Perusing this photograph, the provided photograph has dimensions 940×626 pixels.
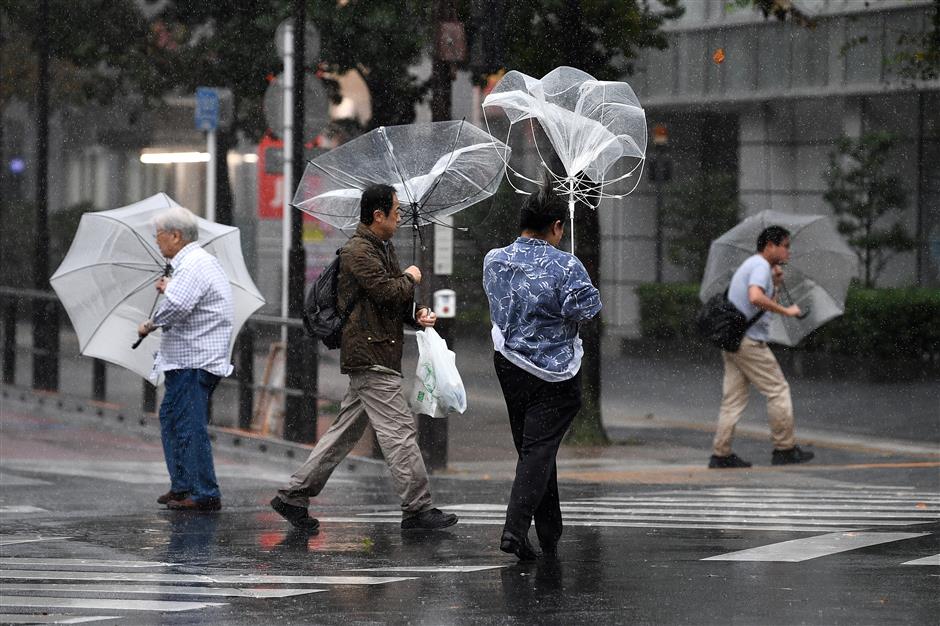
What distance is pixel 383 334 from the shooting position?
8688mm

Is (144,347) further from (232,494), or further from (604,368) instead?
(604,368)

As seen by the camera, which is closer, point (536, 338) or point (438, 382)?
point (536, 338)

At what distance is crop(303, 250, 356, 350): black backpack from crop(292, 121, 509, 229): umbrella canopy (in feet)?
1.59

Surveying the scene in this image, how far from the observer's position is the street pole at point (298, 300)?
43.9 feet

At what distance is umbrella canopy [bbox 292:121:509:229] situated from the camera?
29.2 ft

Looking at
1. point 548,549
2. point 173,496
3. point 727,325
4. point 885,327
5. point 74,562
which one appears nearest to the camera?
point 74,562

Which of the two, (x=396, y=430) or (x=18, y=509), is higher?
(x=396, y=430)

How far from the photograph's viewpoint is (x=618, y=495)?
11016 mm

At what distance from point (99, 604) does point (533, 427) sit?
6.96 feet

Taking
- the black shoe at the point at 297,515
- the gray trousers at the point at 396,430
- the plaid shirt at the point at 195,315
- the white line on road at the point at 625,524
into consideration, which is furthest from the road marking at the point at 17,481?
the gray trousers at the point at 396,430

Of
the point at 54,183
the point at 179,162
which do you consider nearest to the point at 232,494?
the point at 179,162

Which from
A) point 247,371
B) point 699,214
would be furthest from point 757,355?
point 699,214

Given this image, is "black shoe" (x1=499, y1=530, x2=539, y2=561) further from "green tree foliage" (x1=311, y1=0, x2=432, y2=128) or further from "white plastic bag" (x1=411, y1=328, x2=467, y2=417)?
"green tree foliage" (x1=311, y1=0, x2=432, y2=128)

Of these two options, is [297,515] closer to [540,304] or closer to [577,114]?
[540,304]
